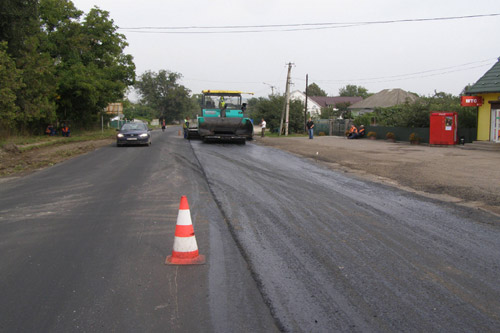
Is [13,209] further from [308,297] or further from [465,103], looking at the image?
[465,103]

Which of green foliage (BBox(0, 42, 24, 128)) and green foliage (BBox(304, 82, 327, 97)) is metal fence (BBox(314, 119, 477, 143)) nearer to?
green foliage (BBox(0, 42, 24, 128))

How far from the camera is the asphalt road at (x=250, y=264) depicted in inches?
148

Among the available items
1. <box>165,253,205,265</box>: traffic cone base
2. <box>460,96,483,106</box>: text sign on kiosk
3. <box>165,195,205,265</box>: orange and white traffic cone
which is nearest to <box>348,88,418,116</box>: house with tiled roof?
<box>460,96,483,106</box>: text sign on kiosk

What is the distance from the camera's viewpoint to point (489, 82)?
2411 centimetres

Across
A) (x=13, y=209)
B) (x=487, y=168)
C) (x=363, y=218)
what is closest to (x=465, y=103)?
(x=487, y=168)

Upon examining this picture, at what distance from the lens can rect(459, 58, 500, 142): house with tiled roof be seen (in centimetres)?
2364

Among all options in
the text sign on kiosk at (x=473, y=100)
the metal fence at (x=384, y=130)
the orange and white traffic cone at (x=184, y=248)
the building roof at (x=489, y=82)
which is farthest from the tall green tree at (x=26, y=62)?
the building roof at (x=489, y=82)

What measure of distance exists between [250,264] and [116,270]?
5.01 feet

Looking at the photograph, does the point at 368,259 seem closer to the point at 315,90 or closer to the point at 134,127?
the point at 134,127

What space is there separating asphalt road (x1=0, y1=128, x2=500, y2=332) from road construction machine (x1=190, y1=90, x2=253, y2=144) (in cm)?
1648

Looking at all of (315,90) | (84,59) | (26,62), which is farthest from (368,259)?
(315,90)

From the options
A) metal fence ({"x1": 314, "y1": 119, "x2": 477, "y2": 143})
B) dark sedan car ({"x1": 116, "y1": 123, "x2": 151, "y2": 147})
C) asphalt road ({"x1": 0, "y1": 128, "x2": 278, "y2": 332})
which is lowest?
asphalt road ({"x1": 0, "y1": 128, "x2": 278, "y2": 332})

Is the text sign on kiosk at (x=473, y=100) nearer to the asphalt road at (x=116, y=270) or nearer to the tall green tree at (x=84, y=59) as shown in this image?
the asphalt road at (x=116, y=270)

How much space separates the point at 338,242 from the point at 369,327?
8.05 ft
